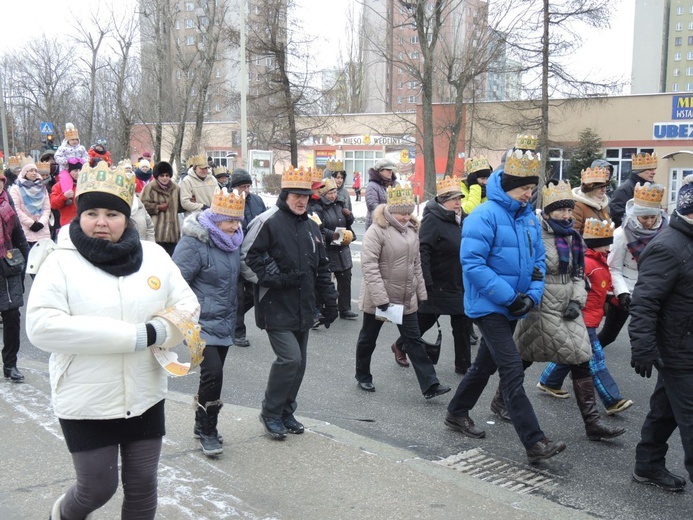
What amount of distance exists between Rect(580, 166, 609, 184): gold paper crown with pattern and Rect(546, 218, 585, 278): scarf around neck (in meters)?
1.57

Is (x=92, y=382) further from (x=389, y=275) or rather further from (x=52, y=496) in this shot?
(x=389, y=275)

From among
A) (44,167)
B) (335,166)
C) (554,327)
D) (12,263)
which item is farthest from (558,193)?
(44,167)

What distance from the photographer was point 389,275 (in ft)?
20.9

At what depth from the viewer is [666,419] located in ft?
14.4

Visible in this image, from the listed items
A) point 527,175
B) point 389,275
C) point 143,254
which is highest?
point 527,175

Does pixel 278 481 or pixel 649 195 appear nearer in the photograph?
pixel 278 481

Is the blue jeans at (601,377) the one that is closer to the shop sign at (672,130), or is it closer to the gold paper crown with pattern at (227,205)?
the gold paper crown with pattern at (227,205)

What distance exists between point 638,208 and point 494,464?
9.43 feet

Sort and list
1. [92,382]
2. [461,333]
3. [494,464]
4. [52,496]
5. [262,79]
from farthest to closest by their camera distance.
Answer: [262,79] → [461,333] → [494,464] → [52,496] → [92,382]

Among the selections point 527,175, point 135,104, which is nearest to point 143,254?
point 527,175

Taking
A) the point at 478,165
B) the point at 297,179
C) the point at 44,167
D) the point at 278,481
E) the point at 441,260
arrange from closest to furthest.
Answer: the point at 278,481 < the point at 297,179 < the point at 441,260 < the point at 478,165 < the point at 44,167

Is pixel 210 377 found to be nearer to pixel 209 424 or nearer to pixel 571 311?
pixel 209 424

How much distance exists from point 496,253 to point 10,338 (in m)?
4.43

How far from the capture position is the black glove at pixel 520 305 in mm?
4797
